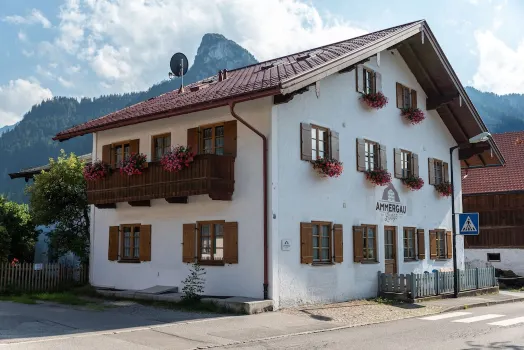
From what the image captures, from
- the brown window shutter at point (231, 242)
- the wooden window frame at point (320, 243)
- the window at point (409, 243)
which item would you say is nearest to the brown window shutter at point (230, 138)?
the brown window shutter at point (231, 242)

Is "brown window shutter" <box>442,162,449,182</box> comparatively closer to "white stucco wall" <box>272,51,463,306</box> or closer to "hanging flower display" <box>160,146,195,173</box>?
"white stucco wall" <box>272,51,463,306</box>

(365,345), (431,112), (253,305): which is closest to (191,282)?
(253,305)

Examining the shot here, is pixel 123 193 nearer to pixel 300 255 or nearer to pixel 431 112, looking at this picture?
pixel 300 255

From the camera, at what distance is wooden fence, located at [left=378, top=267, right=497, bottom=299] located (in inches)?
755

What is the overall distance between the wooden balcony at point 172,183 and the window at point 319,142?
8.66 feet

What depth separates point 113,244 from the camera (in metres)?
20.6

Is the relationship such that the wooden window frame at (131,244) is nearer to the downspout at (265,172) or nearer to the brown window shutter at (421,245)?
the downspout at (265,172)

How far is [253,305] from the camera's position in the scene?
15.3m

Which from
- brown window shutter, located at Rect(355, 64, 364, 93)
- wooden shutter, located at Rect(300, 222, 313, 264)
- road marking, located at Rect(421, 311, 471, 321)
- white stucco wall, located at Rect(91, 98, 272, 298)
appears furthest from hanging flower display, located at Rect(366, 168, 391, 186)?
white stucco wall, located at Rect(91, 98, 272, 298)

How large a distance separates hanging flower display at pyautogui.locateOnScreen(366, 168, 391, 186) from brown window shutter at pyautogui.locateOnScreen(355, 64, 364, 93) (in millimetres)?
2698

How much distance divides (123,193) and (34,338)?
801 cm

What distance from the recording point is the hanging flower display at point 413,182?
73.5 feet

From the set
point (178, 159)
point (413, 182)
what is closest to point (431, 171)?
point (413, 182)

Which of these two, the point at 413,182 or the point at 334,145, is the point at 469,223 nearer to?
the point at 413,182
